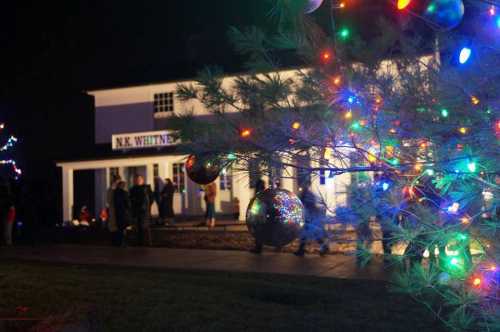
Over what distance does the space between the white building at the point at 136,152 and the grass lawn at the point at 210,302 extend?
11.0 m

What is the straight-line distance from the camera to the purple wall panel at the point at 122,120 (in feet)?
72.6

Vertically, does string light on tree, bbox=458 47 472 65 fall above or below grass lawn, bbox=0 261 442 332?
above

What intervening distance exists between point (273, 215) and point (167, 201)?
36.6 feet

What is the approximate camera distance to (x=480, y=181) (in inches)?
138

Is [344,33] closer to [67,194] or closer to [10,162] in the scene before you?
[67,194]

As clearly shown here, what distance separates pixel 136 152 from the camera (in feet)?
68.9

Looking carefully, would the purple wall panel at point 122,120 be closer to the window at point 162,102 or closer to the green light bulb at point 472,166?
the window at point 162,102

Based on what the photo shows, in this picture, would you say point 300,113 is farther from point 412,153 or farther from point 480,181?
point 480,181

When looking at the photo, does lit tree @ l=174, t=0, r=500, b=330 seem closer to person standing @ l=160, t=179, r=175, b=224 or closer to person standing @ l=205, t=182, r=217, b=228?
person standing @ l=205, t=182, r=217, b=228

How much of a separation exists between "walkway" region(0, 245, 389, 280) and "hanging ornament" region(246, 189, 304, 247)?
1985 millimetres

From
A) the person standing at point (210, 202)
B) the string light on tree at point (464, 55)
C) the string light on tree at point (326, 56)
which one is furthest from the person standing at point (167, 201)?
the string light on tree at point (464, 55)

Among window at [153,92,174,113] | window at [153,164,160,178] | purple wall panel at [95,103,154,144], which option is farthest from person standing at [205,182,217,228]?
purple wall panel at [95,103,154,144]

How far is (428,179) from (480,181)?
0.51 metres

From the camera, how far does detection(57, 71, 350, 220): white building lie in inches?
819
